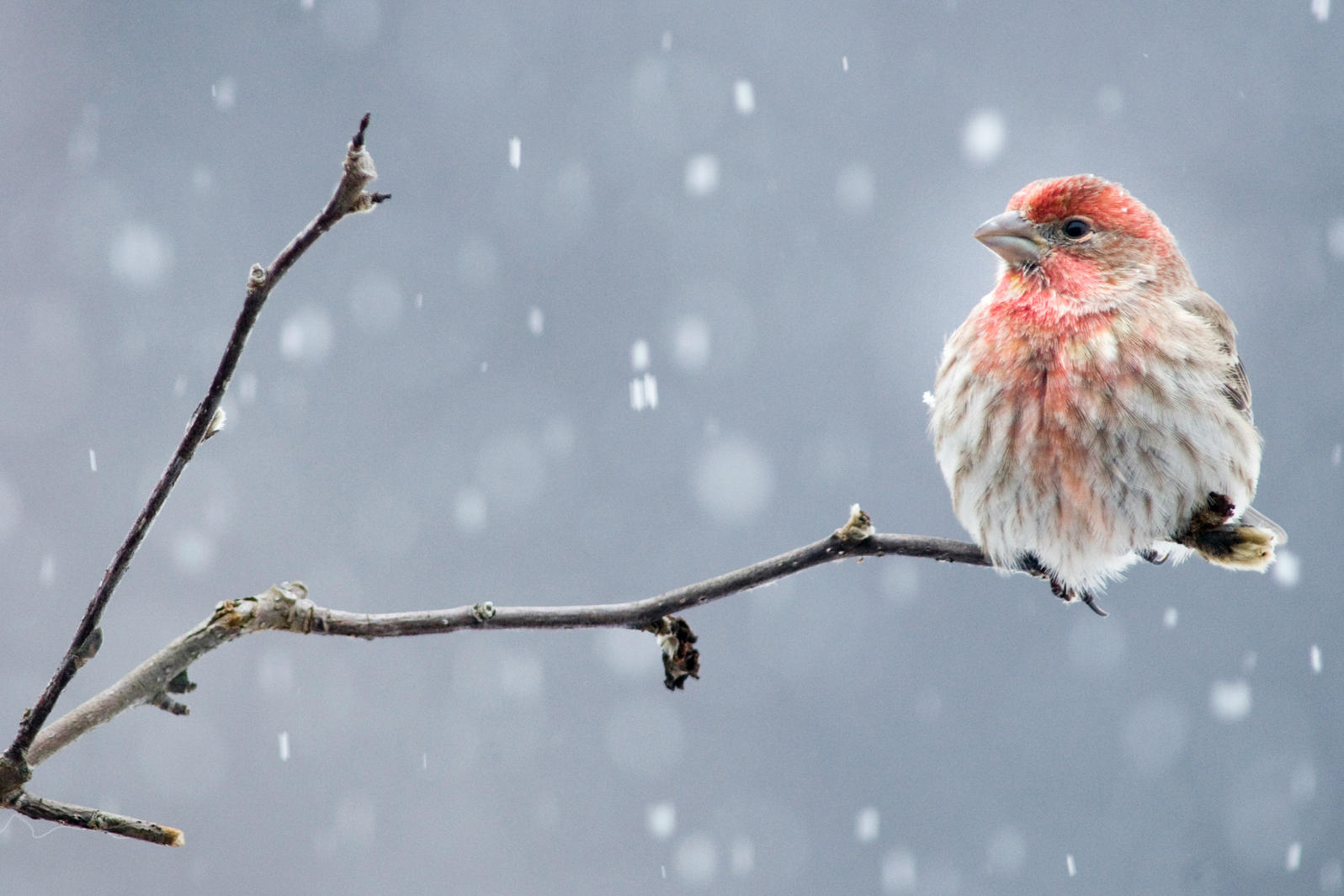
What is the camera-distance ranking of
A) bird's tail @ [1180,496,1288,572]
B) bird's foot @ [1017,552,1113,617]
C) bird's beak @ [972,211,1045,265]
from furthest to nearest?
bird's beak @ [972,211,1045,265] < bird's foot @ [1017,552,1113,617] < bird's tail @ [1180,496,1288,572]

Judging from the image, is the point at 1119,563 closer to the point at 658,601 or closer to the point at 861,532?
the point at 861,532

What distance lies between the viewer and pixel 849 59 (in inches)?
1545

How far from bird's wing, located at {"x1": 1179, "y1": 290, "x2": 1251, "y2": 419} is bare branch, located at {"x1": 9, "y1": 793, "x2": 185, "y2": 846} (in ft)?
5.72

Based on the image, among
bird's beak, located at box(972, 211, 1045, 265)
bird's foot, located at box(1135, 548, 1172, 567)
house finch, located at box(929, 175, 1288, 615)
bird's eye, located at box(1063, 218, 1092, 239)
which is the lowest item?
bird's foot, located at box(1135, 548, 1172, 567)

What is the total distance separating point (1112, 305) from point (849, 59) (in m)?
40.2

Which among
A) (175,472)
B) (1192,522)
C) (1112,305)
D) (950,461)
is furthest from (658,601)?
(1112,305)

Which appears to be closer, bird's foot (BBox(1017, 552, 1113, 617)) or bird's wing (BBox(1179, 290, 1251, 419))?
bird's foot (BBox(1017, 552, 1113, 617))

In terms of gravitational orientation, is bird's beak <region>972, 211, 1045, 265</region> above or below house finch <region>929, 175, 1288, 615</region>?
above

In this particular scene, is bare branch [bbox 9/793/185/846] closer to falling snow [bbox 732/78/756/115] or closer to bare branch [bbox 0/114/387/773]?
bare branch [bbox 0/114/387/773]

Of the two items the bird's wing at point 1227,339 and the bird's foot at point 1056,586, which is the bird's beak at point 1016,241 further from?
the bird's foot at point 1056,586

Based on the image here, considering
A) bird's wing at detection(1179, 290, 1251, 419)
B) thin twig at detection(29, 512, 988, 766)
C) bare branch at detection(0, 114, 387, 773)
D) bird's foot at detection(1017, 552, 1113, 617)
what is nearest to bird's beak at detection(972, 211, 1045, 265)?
bird's wing at detection(1179, 290, 1251, 419)

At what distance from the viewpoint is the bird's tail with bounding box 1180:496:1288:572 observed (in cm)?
115

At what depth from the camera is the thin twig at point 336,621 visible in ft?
2.51

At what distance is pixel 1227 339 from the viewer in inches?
78.0
